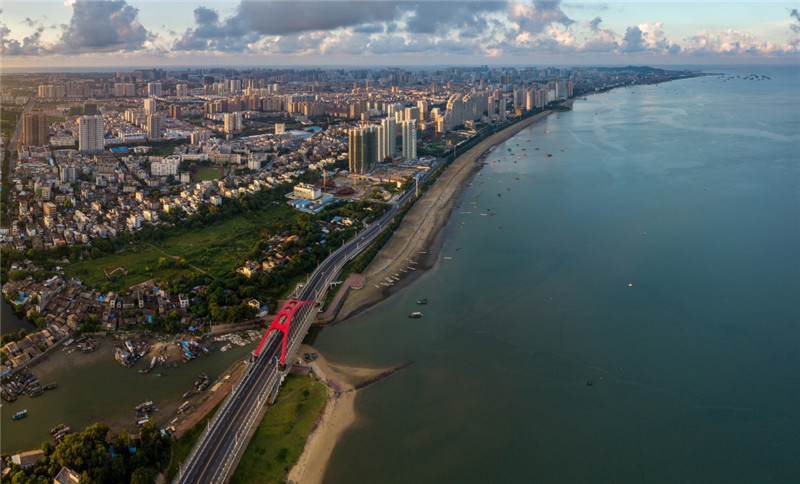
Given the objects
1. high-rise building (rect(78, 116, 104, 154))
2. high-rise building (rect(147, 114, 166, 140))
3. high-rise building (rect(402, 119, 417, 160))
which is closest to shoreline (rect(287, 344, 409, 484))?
high-rise building (rect(402, 119, 417, 160))

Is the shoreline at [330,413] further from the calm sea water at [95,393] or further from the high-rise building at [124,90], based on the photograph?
the high-rise building at [124,90]

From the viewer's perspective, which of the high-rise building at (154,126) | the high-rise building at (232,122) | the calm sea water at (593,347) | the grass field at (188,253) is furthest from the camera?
the high-rise building at (232,122)

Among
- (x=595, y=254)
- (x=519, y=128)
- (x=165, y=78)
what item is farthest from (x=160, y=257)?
(x=165, y=78)

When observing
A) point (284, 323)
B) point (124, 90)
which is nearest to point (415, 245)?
point (284, 323)

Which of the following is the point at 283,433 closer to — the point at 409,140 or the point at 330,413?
the point at 330,413

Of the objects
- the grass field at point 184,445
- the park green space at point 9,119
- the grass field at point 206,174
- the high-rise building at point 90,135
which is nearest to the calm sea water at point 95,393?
the grass field at point 184,445
